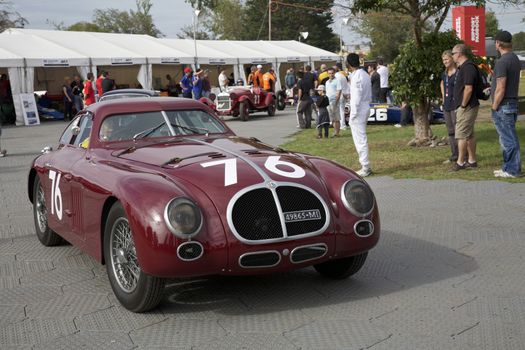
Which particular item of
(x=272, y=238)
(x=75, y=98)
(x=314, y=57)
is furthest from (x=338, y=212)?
(x=314, y=57)

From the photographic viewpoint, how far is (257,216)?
437cm

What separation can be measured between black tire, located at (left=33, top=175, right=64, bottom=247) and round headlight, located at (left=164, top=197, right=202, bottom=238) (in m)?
2.73

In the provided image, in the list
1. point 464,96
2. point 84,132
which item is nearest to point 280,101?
point 464,96

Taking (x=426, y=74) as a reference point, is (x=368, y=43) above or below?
above

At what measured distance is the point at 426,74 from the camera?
12633mm

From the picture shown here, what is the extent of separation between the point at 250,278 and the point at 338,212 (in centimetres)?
107

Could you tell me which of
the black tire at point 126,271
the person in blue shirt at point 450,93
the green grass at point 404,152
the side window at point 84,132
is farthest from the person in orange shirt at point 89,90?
the black tire at point 126,271

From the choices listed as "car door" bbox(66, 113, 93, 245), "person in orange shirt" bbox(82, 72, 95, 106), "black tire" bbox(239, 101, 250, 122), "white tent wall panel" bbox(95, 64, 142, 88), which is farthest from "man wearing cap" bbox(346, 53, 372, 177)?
"white tent wall panel" bbox(95, 64, 142, 88)

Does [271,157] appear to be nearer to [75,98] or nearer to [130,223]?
[130,223]

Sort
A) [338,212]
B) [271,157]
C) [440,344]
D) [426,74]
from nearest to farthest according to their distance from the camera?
[440,344]
[338,212]
[271,157]
[426,74]

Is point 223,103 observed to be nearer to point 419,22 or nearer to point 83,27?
point 419,22

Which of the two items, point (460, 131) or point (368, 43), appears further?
point (368, 43)

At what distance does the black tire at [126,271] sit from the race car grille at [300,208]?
963 mm

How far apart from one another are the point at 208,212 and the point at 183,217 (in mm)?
182
